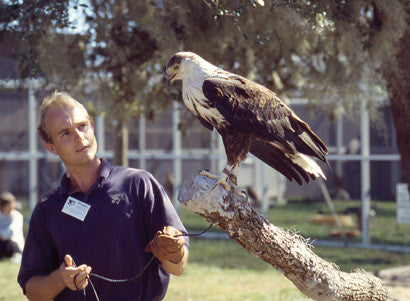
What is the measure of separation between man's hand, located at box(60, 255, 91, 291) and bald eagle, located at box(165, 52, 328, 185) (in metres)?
0.66

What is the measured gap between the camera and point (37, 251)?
2105 millimetres

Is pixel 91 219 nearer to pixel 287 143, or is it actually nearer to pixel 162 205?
pixel 162 205

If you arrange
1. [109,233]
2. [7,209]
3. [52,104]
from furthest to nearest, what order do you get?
[7,209], [52,104], [109,233]

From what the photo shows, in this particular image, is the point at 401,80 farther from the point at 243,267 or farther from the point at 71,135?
the point at 243,267

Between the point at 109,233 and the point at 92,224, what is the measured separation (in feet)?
0.25

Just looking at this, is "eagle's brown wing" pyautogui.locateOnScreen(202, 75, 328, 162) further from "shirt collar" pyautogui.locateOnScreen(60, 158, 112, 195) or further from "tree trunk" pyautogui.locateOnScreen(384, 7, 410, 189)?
"tree trunk" pyautogui.locateOnScreen(384, 7, 410, 189)

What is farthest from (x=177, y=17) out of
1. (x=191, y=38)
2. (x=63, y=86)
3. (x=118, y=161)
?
(x=118, y=161)

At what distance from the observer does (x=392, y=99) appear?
12.0 feet

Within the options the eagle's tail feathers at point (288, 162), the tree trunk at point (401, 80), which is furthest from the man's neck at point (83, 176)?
the tree trunk at point (401, 80)

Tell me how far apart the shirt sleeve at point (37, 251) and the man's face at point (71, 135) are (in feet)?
0.85

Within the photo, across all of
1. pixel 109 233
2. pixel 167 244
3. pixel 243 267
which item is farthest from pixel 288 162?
pixel 243 267

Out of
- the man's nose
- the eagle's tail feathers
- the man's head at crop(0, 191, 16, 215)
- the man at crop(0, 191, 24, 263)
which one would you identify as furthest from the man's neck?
the man's head at crop(0, 191, 16, 215)

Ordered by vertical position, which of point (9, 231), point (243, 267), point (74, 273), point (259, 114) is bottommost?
point (243, 267)

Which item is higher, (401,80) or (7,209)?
(401,80)
